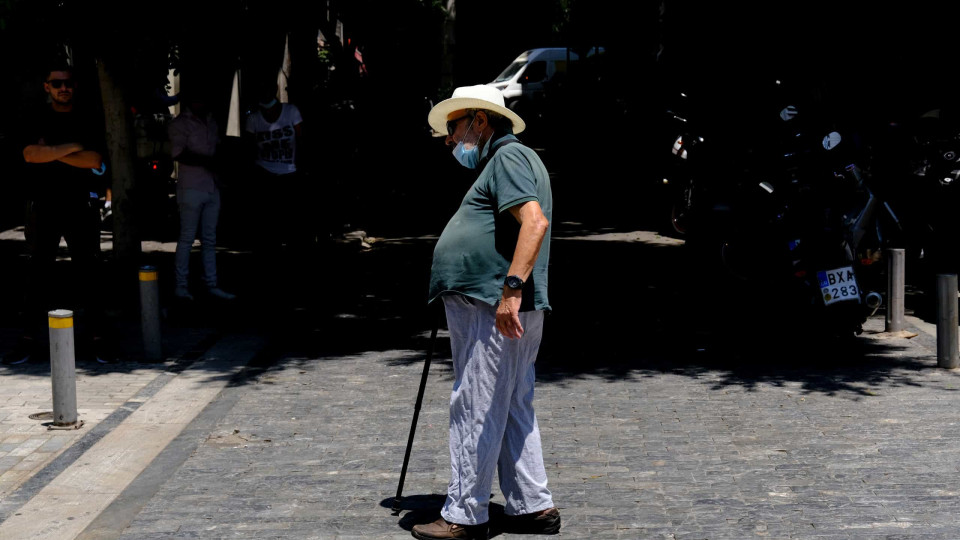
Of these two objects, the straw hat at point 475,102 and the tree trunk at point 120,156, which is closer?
the straw hat at point 475,102

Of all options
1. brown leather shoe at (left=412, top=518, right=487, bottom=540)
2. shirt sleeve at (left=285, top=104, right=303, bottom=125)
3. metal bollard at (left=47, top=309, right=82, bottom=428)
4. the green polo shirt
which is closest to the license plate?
the green polo shirt

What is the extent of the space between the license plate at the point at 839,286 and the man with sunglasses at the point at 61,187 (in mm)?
5238

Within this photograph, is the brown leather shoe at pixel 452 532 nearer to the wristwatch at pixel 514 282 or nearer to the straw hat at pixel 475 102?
the wristwatch at pixel 514 282

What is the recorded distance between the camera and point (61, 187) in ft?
28.5

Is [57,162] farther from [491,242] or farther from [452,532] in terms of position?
[452,532]

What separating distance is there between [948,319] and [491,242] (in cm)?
494

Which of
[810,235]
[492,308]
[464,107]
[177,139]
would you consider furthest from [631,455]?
[177,139]

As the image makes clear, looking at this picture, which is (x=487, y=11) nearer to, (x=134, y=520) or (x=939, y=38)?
(x=939, y=38)

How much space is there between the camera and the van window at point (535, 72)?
36.3m

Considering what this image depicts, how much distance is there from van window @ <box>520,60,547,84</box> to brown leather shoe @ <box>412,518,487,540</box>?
31.7 metres

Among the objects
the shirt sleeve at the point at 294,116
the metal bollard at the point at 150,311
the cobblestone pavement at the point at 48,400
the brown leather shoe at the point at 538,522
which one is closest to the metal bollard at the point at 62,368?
the cobblestone pavement at the point at 48,400

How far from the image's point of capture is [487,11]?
45.9 meters

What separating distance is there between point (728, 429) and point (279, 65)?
34.8ft

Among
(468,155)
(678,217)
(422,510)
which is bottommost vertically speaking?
(422,510)
